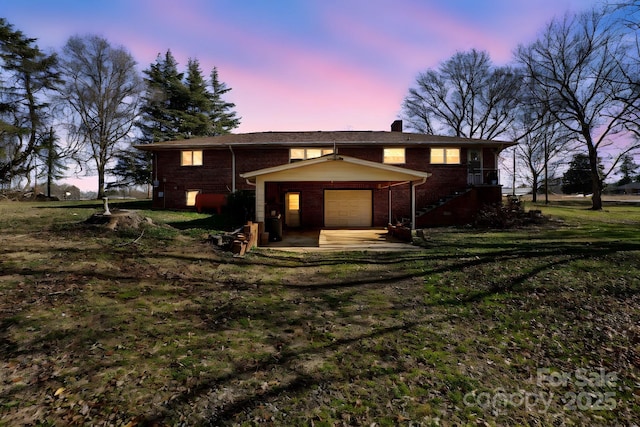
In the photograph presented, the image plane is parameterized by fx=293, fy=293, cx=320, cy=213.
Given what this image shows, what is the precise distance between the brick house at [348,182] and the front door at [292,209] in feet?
0.20

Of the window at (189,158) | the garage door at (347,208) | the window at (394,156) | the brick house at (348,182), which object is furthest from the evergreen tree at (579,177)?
the window at (189,158)

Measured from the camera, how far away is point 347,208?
720 inches

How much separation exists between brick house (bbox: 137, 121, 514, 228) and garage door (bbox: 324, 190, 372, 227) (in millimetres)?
62

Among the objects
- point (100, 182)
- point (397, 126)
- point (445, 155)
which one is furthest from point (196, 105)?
point (445, 155)

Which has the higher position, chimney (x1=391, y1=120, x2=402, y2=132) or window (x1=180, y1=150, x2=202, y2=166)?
chimney (x1=391, y1=120, x2=402, y2=132)

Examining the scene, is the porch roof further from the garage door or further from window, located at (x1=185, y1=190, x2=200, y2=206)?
window, located at (x1=185, y1=190, x2=200, y2=206)

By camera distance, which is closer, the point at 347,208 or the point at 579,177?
the point at 347,208

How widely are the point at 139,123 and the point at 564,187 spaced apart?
69.3 m

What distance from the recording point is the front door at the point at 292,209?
18.0 meters

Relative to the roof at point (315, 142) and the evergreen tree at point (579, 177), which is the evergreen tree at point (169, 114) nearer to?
the roof at point (315, 142)

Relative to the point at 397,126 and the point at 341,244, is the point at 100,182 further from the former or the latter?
the point at 341,244

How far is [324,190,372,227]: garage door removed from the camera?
59.6 feet

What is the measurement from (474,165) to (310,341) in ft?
61.4

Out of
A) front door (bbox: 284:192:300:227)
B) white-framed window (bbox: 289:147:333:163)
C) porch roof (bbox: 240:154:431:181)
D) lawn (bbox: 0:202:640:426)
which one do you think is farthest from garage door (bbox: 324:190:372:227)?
lawn (bbox: 0:202:640:426)
